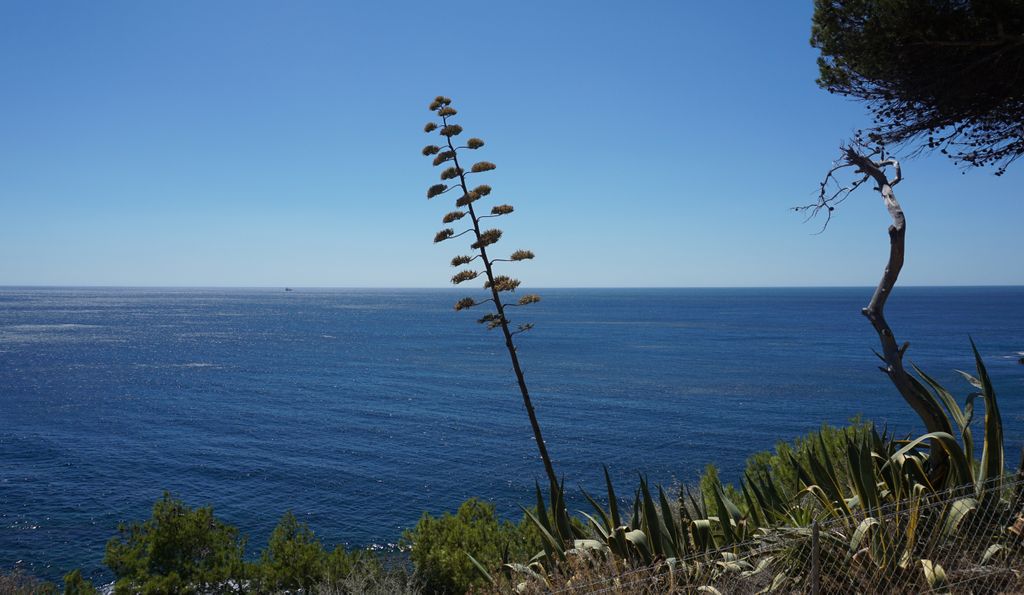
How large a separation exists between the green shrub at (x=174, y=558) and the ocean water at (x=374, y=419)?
1143cm

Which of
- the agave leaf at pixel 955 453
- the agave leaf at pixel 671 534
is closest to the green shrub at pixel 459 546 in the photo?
the agave leaf at pixel 671 534

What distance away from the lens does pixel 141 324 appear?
401 feet

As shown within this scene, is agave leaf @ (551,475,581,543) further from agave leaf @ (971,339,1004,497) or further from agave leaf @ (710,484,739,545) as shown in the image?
agave leaf @ (971,339,1004,497)

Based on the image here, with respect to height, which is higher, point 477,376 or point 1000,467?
point 1000,467

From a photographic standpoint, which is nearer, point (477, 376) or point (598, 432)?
point (598, 432)

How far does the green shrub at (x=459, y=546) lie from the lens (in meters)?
12.1

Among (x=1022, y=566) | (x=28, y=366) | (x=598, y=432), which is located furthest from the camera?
(x=28, y=366)

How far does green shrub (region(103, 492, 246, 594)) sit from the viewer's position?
37.6 ft

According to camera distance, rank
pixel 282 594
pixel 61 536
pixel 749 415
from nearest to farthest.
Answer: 1. pixel 282 594
2. pixel 61 536
3. pixel 749 415

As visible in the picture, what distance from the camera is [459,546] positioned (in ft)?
42.7

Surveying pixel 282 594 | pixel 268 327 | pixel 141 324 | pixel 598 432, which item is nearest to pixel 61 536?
pixel 282 594

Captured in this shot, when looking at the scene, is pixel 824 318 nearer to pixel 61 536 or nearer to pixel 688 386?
pixel 688 386

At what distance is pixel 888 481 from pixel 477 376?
180 feet

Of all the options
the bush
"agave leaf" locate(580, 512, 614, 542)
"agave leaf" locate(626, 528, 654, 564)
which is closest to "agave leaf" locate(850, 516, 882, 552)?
"agave leaf" locate(626, 528, 654, 564)
